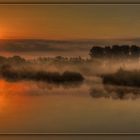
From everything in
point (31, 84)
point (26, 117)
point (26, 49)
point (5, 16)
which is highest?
point (5, 16)

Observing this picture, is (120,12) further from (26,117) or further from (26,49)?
(26,117)

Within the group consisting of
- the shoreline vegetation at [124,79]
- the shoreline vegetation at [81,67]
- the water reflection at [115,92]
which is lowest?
the water reflection at [115,92]

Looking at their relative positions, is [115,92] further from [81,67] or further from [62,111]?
[62,111]

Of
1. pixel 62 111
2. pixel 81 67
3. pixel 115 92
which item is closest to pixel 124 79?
pixel 115 92

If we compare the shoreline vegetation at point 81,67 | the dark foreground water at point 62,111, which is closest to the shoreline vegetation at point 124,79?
the shoreline vegetation at point 81,67

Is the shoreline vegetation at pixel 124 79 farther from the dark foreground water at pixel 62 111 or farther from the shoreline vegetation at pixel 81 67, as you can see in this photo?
the dark foreground water at pixel 62 111

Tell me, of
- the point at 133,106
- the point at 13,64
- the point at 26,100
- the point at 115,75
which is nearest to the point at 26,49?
the point at 13,64

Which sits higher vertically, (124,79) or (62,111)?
(124,79)

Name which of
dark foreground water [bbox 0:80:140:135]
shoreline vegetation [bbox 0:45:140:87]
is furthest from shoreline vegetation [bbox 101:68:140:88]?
dark foreground water [bbox 0:80:140:135]
